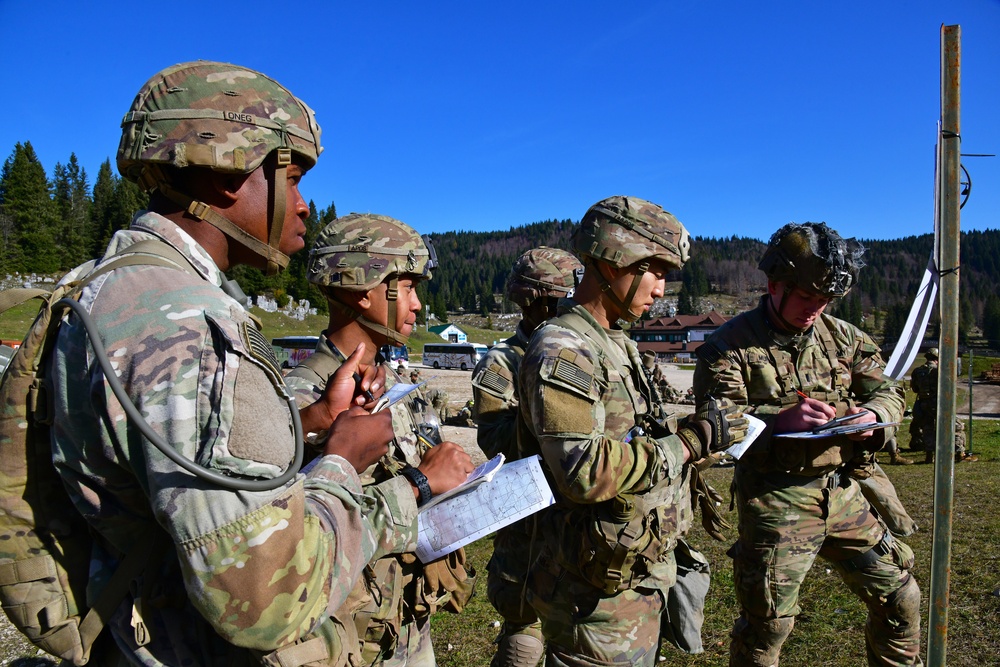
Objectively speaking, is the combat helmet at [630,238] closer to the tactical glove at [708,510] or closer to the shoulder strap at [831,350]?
the tactical glove at [708,510]

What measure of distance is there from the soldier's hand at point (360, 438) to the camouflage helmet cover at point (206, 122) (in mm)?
829

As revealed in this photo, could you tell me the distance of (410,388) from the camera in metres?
2.75

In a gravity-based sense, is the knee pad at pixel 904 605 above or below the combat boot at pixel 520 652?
above

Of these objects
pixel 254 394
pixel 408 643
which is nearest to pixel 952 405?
pixel 408 643

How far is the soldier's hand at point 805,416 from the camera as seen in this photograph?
414 cm

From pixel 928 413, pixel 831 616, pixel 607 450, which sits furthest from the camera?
pixel 928 413

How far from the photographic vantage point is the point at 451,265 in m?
200

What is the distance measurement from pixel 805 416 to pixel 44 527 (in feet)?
13.1

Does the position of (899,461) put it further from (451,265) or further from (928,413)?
(451,265)

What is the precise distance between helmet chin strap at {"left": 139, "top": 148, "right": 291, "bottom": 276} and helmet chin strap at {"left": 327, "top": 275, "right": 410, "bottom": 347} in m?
1.41

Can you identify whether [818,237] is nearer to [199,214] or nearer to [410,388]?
[410,388]

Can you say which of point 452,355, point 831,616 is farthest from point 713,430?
point 452,355

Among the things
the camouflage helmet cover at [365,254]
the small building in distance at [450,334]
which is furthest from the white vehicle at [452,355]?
the camouflage helmet cover at [365,254]

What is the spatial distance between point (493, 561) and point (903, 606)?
285cm
